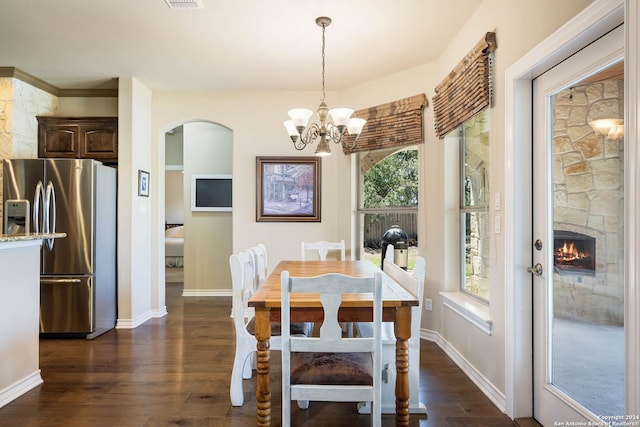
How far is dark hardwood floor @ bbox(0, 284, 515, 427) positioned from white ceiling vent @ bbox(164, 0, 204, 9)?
2.69 meters

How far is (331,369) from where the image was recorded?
6.15 ft

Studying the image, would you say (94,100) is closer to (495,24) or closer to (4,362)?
(4,362)

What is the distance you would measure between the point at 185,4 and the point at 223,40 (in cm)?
58

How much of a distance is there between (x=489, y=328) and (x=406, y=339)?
0.92 meters

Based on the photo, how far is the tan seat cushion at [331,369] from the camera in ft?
5.90

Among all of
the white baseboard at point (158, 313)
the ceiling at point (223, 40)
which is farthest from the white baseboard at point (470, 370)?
the white baseboard at point (158, 313)

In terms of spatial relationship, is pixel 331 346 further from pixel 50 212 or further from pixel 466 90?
pixel 50 212

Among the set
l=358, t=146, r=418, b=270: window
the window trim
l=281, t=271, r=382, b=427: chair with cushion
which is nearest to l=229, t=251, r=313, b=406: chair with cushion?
l=281, t=271, r=382, b=427: chair with cushion

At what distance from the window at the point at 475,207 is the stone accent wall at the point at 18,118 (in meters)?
4.45

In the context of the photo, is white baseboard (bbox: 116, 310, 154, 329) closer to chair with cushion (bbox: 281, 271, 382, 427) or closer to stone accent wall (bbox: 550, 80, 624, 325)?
chair with cushion (bbox: 281, 271, 382, 427)

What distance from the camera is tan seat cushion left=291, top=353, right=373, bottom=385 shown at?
1.80 m

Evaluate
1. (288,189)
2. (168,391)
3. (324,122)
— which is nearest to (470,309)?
(324,122)

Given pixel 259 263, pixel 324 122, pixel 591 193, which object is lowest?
pixel 259 263

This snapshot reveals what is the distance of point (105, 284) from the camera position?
3992 mm
